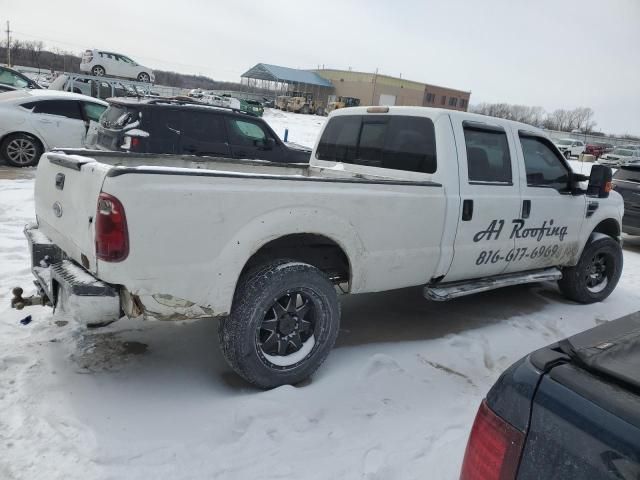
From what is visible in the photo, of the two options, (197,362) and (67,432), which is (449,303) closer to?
(197,362)

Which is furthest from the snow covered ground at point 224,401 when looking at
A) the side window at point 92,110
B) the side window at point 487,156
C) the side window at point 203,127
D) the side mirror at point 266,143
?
the side window at point 92,110

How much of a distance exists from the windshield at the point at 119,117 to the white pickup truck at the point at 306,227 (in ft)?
13.1

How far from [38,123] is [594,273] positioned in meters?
10.4

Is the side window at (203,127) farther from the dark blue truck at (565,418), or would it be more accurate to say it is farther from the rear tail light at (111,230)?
the dark blue truck at (565,418)

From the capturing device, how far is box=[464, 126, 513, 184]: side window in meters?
4.27

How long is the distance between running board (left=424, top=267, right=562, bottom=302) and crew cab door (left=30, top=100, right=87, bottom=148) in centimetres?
927

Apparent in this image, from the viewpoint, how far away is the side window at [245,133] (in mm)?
8594

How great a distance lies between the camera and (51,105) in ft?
34.9

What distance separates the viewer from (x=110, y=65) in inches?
958

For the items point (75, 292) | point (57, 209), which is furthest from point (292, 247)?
point (57, 209)

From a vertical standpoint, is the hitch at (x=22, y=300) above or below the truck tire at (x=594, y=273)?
below

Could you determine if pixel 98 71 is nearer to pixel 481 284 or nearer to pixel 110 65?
pixel 110 65

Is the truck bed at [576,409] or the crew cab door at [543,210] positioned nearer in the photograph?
the truck bed at [576,409]

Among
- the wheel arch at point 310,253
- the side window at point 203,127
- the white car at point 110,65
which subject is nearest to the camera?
the wheel arch at point 310,253
